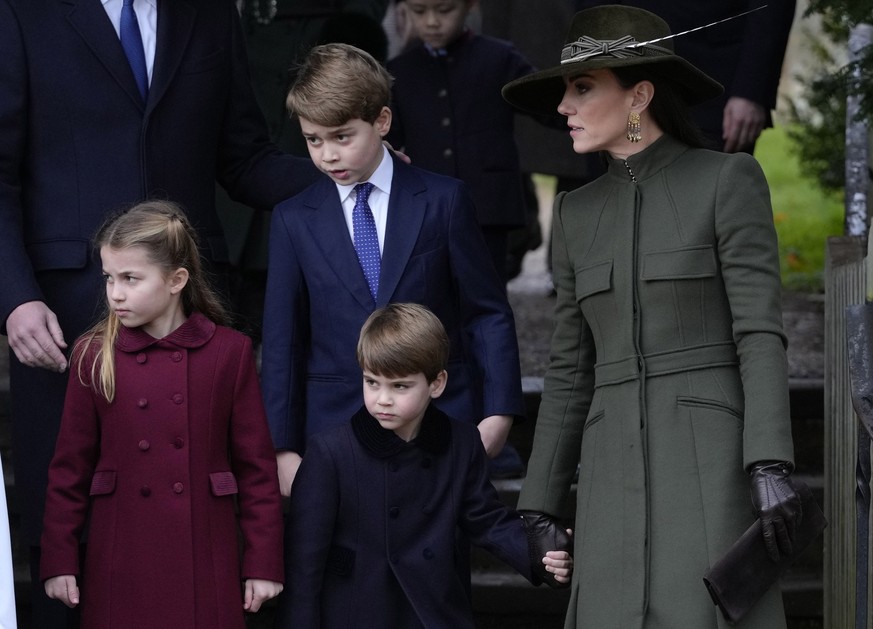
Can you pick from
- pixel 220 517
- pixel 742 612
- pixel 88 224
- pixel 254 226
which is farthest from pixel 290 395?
pixel 254 226

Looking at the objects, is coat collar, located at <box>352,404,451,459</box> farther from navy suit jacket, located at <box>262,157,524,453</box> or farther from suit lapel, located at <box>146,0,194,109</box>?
suit lapel, located at <box>146,0,194,109</box>

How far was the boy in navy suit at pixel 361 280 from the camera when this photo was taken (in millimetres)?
4082

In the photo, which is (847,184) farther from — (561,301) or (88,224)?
(88,224)

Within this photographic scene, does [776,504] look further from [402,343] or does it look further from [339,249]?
[339,249]

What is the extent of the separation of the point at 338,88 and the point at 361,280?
1.58 feet

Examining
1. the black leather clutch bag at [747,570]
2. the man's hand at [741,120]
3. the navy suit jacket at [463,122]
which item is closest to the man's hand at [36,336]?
the black leather clutch bag at [747,570]

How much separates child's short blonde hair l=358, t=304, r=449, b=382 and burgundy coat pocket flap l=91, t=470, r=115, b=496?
0.65 m

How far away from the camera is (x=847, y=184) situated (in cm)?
594

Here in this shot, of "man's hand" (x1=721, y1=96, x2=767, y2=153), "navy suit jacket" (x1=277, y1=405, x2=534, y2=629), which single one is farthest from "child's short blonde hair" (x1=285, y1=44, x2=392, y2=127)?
"man's hand" (x1=721, y1=96, x2=767, y2=153)

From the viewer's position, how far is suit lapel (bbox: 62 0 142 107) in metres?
4.16

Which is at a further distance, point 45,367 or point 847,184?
point 847,184

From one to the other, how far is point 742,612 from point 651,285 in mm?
758

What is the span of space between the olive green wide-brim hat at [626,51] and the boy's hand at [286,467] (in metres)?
1.09

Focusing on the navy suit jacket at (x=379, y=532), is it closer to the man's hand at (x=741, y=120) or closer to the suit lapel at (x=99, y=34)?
the suit lapel at (x=99, y=34)
